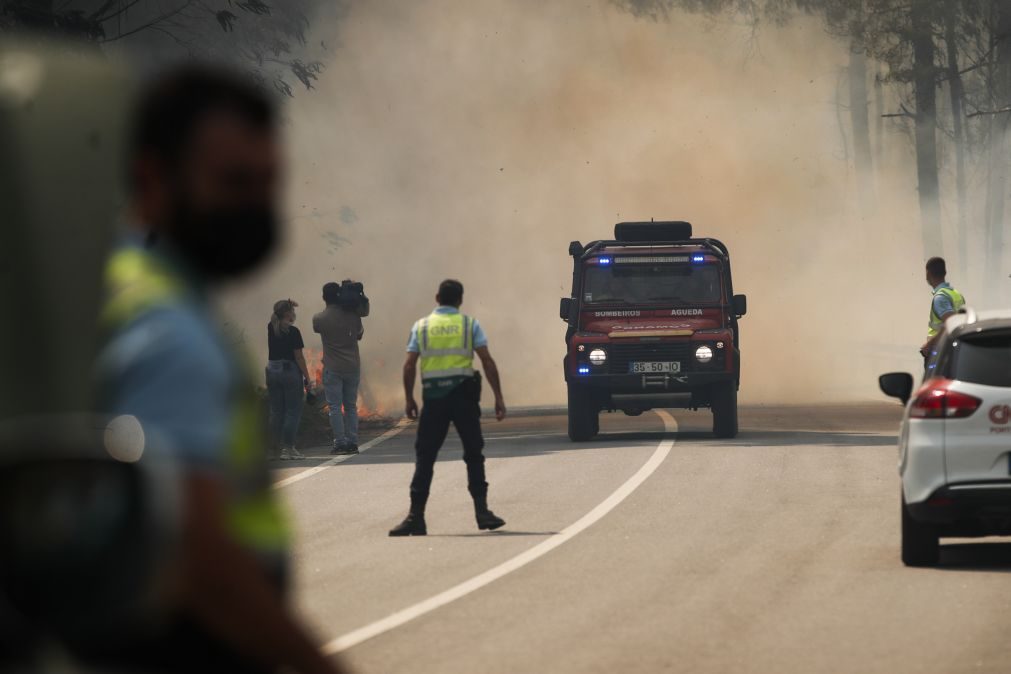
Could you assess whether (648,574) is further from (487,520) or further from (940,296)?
(940,296)

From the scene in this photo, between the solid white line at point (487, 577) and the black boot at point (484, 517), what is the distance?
0.48 m

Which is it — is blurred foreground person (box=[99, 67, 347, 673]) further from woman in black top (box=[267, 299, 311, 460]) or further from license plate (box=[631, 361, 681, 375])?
license plate (box=[631, 361, 681, 375])

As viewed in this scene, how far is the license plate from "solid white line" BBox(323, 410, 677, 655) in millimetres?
4779

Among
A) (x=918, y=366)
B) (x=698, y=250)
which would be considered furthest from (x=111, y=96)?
(x=918, y=366)

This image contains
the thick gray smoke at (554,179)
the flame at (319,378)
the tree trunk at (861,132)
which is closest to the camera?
the flame at (319,378)

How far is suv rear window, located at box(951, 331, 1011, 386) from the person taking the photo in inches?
435

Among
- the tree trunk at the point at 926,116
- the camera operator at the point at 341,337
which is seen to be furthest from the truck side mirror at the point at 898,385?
the tree trunk at the point at 926,116

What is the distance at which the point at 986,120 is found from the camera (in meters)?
68.1

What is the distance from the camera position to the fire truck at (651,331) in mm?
23453

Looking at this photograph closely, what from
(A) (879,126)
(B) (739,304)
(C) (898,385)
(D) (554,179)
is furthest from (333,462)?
(A) (879,126)

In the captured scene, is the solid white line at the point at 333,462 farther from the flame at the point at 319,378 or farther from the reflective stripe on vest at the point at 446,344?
the reflective stripe on vest at the point at 446,344

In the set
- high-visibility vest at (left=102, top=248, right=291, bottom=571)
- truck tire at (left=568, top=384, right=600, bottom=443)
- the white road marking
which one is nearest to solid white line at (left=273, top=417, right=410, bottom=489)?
the white road marking

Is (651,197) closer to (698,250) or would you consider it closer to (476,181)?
(476,181)

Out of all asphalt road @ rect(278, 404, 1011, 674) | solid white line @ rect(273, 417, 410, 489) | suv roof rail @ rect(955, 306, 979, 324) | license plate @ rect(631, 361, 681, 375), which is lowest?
solid white line @ rect(273, 417, 410, 489)
